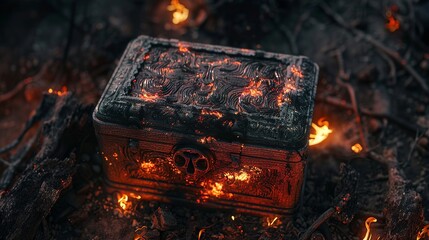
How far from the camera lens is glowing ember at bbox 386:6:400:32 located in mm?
7370

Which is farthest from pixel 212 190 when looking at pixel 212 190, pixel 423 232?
pixel 423 232

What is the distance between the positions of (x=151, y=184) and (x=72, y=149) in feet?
3.42

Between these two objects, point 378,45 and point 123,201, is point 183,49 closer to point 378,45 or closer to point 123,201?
point 123,201

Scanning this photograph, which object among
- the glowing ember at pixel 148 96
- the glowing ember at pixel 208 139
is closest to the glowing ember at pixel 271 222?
the glowing ember at pixel 208 139

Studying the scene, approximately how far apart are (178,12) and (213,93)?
2852 mm

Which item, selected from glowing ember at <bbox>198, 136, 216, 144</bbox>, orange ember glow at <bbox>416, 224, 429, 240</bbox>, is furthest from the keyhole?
orange ember glow at <bbox>416, 224, 429, 240</bbox>

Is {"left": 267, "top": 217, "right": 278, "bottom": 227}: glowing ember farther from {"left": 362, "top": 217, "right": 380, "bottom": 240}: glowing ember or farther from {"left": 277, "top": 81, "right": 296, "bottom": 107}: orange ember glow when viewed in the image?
{"left": 277, "top": 81, "right": 296, "bottom": 107}: orange ember glow

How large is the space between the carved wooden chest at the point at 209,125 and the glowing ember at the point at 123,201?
136 mm

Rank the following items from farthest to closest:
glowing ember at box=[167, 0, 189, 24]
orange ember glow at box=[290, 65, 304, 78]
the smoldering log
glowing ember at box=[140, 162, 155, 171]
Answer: glowing ember at box=[167, 0, 189, 24], orange ember glow at box=[290, 65, 304, 78], glowing ember at box=[140, 162, 155, 171], the smoldering log

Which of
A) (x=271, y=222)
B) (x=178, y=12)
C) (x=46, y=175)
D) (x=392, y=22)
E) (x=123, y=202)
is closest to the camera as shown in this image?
(x=46, y=175)

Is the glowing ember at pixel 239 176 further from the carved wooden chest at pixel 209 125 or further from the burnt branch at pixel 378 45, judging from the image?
the burnt branch at pixel 378 45

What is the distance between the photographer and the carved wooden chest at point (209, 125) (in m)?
4.42

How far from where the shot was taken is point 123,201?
5.17m

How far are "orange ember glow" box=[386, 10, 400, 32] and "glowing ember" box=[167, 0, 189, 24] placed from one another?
339 cm
